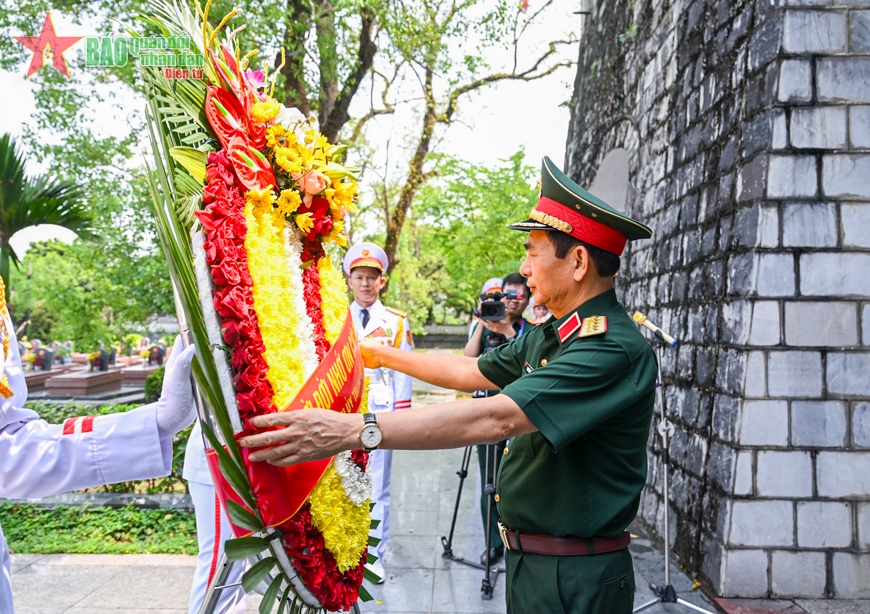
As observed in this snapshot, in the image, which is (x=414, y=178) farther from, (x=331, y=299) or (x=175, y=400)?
(x=175, y=400)

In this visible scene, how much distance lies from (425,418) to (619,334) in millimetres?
676

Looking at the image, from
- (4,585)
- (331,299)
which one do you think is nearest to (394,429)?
(331,299)

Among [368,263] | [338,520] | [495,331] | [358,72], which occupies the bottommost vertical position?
[338,520]

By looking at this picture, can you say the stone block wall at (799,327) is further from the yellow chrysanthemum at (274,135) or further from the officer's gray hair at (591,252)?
the yellow chrysanthemum at (274,135)

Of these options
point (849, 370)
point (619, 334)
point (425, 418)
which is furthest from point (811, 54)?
point (425, 418)

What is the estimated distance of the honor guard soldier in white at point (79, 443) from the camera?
192 cm

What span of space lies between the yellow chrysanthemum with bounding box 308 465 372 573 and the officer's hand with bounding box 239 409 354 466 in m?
0.26

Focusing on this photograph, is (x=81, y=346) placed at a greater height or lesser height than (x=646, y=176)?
lesser

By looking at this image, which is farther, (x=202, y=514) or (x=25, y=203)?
(x=25, y=203)

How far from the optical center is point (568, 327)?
2197 mm

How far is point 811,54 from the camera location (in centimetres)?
404

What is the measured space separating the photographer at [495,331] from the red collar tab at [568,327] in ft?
6.51

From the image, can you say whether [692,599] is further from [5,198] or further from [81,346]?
[81,346]

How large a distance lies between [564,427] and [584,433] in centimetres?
13
